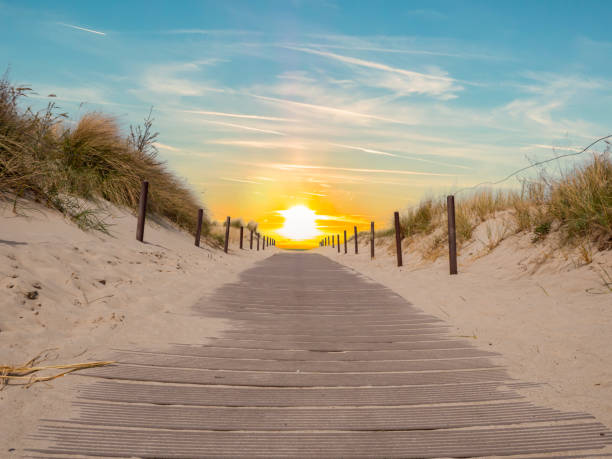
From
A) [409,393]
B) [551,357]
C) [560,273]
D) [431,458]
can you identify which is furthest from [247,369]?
[560,273]

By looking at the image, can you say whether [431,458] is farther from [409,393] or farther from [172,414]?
[172,414]

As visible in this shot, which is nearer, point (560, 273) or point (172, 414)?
point (172, 414)

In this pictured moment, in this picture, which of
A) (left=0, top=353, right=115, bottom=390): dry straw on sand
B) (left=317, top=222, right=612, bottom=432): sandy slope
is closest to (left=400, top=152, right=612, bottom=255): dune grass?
(left=317, top=222, right=612, bottom=432): sandy slope

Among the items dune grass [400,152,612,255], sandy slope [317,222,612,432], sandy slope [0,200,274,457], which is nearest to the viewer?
sandy slope [0,200,274,457]

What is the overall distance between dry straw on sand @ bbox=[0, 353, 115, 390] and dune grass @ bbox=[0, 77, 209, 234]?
5752 mm

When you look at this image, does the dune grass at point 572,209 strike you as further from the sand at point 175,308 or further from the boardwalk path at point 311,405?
the boardwalk path at point 311,405

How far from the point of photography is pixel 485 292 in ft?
19.8

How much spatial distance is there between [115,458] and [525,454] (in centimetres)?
176

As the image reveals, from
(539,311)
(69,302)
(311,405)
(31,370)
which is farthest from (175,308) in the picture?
(539,311)

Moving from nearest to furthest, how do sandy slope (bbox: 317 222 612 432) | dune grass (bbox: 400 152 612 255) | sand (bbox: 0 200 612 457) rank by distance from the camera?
sand (bbox: 0 200 612 457) → sandy slope (bbox: 317 222 612 432) → dune grass (bbox: 400 152 612 255)

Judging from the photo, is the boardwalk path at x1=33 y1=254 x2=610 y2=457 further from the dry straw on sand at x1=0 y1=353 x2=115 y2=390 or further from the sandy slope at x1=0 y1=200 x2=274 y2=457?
the sandy slope at x1=0 y1=200 x2=274 y2=457

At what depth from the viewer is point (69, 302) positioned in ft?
13.8

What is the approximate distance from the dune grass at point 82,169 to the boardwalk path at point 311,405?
620 centimetres

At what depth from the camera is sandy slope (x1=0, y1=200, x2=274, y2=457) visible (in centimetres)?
227
